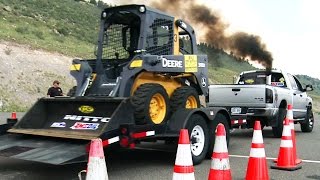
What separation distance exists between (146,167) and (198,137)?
1153 mm

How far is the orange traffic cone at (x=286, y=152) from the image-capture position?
25.9ft

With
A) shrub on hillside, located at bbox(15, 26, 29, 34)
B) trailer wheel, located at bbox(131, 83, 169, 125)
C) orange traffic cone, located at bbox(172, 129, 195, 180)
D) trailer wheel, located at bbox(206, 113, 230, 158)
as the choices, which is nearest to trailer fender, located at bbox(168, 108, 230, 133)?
trailer wheel, located at bbox(131, 83, 169, 125)

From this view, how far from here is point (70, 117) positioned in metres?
8.15

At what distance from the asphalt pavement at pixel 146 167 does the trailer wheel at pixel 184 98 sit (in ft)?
3.57

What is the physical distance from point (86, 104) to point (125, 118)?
3.51 ft

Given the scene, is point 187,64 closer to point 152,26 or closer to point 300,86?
point 152,26

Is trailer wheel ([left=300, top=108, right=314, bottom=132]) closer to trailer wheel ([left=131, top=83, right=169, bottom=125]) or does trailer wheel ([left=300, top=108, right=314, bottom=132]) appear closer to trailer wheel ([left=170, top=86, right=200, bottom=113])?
trailer wheel ([left=170, top=86, right=200, bottom=113])

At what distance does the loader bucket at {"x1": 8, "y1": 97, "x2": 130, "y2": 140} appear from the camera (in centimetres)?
745

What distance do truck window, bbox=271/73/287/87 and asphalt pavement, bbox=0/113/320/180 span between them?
386 centimetres

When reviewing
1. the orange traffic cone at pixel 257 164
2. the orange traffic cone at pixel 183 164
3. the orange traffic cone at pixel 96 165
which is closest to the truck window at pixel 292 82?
the orange traffic cone at pixel 257 164

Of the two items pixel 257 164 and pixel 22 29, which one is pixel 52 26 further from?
pixel 257 164

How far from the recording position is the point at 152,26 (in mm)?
8688

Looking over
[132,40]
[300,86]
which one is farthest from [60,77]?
[132,40]

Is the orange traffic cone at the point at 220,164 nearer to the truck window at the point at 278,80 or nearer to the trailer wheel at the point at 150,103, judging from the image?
the trailer wheel at the point at 150,103
